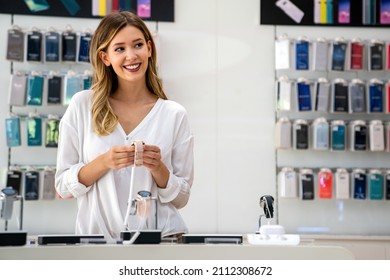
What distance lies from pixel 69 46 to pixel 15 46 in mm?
390

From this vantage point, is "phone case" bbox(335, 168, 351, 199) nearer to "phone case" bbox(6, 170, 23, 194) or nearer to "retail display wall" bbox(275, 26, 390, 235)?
"retail display wall" bbox(275, 26, 390, 235)

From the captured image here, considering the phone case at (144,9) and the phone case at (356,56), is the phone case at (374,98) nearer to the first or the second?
the phone case at (356,56)

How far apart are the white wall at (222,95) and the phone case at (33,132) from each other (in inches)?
25.2

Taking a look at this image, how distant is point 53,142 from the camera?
4.82 m

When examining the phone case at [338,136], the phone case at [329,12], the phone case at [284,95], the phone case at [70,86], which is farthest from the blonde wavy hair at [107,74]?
the phone case at [329,12]

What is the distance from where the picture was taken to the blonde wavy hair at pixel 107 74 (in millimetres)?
2350

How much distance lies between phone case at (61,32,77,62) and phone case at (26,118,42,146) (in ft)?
1.66

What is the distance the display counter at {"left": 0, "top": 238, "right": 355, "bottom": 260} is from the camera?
1755 mm

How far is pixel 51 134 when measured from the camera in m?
4.83

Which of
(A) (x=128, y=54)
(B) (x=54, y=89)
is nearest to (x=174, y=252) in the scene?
(A) (x=128, y=54)

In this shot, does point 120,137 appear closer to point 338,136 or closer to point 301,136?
point 301,136

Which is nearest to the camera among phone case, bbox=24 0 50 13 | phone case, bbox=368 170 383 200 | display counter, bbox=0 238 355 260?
display counter, bbox=0 238 355 260

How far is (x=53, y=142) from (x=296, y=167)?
1.84 m

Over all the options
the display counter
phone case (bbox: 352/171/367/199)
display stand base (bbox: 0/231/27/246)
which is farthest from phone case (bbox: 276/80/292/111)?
display stand base (bbox: 0/231/27/246)
